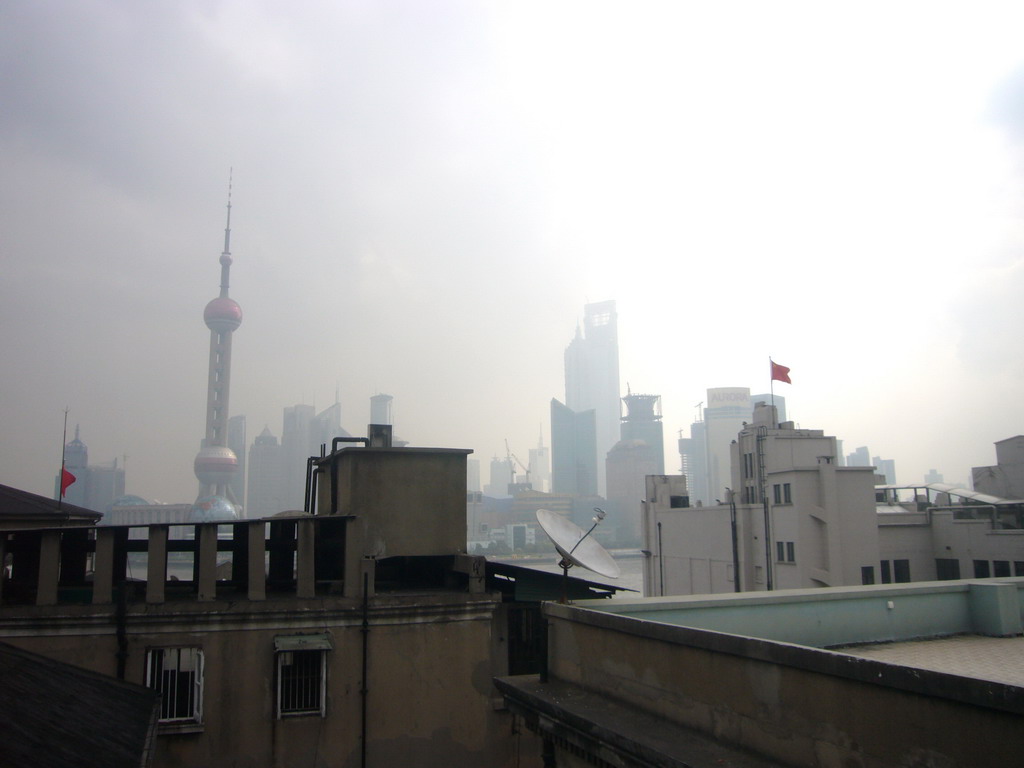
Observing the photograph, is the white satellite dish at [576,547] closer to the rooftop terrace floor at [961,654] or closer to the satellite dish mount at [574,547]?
the satellite dish mount at [574,547]

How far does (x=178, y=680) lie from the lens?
1334 cm

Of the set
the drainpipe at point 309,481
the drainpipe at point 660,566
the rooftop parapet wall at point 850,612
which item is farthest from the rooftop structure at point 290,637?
the drainpipe at point 660,566

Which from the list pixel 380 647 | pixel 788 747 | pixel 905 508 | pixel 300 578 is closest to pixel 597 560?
pixel 380 647

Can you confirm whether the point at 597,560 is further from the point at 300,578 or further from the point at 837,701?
the point at 837,701

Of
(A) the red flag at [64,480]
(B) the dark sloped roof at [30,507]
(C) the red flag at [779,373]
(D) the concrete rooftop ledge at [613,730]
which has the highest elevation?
(C) the red flag at [779,373]

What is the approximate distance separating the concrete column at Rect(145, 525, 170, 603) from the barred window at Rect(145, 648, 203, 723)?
952 millimetres

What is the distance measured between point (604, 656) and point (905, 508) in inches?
1798

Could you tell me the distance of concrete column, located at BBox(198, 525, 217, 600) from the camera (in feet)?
45.6

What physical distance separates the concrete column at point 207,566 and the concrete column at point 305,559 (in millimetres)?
1510

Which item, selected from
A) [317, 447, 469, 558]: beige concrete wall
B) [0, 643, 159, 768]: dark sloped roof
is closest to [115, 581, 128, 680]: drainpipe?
[0, 643, 159, 768]: dark sloped roof

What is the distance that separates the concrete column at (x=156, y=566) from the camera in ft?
44.8

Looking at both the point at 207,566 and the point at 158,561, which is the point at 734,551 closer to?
the point at 207,566

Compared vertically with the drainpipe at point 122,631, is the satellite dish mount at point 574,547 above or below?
above

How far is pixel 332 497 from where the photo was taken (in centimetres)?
1812
